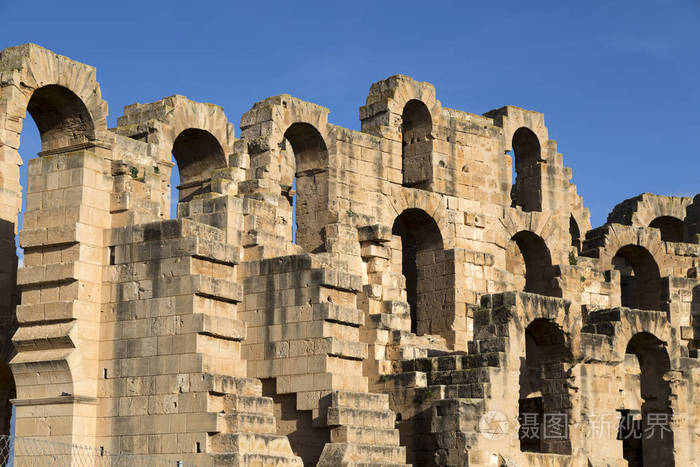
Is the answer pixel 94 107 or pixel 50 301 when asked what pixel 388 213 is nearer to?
pixel 94 107

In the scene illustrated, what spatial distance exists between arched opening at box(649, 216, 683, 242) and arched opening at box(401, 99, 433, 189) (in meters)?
13.1

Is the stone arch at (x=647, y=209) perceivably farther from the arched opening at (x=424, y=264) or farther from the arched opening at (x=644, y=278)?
the arched opening at (x=424, y=264)

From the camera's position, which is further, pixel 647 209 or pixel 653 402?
pixel 647 209

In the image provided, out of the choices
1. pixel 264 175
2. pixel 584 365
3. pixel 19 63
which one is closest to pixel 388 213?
pixel 264 175

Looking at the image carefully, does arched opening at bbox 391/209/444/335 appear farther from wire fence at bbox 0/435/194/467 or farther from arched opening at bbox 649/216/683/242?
arched opening at bbox 649/216/683/242

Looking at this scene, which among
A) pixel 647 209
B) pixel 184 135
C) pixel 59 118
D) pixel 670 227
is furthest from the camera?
pixel 670 227

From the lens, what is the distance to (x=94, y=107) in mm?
26875

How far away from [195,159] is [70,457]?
1089 cm

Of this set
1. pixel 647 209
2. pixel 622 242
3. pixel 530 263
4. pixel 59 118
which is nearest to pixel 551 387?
pixel 530 263

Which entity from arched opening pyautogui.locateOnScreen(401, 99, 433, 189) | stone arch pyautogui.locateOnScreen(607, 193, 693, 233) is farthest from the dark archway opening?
stone arch pyautogui.locateOnScreen(607, 193, 693, 233)

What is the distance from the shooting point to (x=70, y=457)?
886 inches

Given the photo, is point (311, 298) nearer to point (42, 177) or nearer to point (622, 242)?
point (42, 177)

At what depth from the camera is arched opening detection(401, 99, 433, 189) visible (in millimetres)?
33781

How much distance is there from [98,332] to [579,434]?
10.5 m
